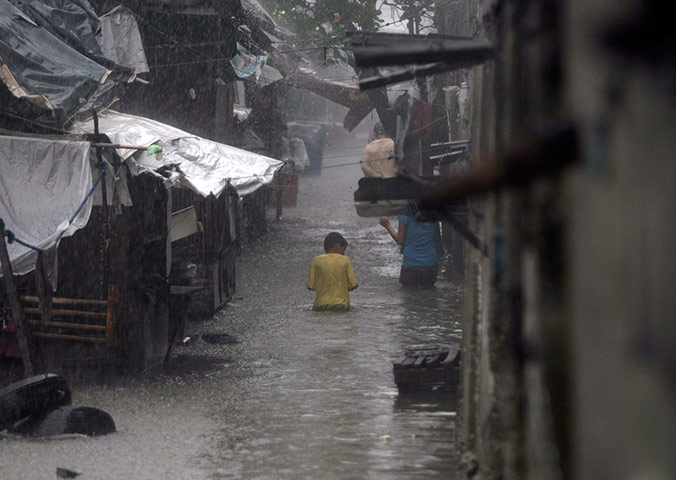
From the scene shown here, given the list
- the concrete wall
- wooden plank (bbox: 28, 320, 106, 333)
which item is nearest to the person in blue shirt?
wooden plank (bbox: 28, 320, 106, 333)

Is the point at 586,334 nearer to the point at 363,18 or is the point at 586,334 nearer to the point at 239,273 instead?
the point at 239,273

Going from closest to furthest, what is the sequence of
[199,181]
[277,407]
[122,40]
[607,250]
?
1. [607,250]
2. [277,407]
3. [199,181]
4. [122,40]

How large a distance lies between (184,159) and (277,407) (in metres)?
3.08

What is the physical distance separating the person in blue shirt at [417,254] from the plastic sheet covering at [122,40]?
23.5 feet

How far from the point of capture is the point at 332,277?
13.9m

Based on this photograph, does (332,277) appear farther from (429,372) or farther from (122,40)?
(429,372)

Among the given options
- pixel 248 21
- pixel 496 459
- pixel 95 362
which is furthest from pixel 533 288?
pixel 248 21

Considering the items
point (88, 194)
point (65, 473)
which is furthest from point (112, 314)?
point (65, 473)

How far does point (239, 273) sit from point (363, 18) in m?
7.99

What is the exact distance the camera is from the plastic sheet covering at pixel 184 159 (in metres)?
9.25

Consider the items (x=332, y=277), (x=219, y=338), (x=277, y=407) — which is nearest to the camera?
(x=277, y=407)

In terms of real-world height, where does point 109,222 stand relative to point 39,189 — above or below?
below

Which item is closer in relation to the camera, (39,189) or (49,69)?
(39,189)

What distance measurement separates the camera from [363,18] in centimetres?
2266
